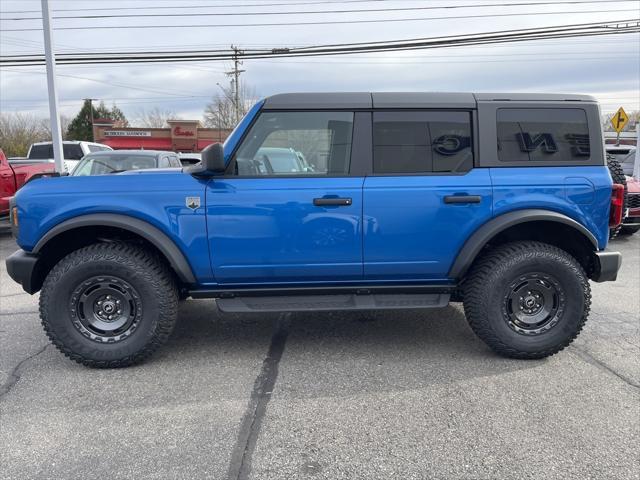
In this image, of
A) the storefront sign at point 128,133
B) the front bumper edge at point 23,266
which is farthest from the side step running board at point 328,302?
the storefront sign at point 128,133

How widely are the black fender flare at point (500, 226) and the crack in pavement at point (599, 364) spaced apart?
0.96 m

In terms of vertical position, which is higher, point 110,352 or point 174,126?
point 174,126

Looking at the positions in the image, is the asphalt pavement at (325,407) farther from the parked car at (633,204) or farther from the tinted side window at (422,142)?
the parked car at (633,204)

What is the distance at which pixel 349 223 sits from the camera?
3.61 m

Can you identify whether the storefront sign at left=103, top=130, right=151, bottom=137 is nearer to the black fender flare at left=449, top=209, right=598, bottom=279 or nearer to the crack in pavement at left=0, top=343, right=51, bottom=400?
the crack in pavement at left=0, top=343, right=51, bottom=400

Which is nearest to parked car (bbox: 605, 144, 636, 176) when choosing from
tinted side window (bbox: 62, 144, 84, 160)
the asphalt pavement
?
the asphalt pavement

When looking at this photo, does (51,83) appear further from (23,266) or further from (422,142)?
(422,142)

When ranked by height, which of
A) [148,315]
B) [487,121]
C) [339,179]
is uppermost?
[487,121]

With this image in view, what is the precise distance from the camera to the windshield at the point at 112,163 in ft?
26.3

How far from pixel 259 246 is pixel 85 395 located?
1500 millimetres

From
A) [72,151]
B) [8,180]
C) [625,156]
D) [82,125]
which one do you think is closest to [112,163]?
[8,180]

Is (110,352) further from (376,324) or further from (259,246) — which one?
(376,324)

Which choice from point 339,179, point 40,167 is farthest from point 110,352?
point 40,167

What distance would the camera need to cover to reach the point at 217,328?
457cm
